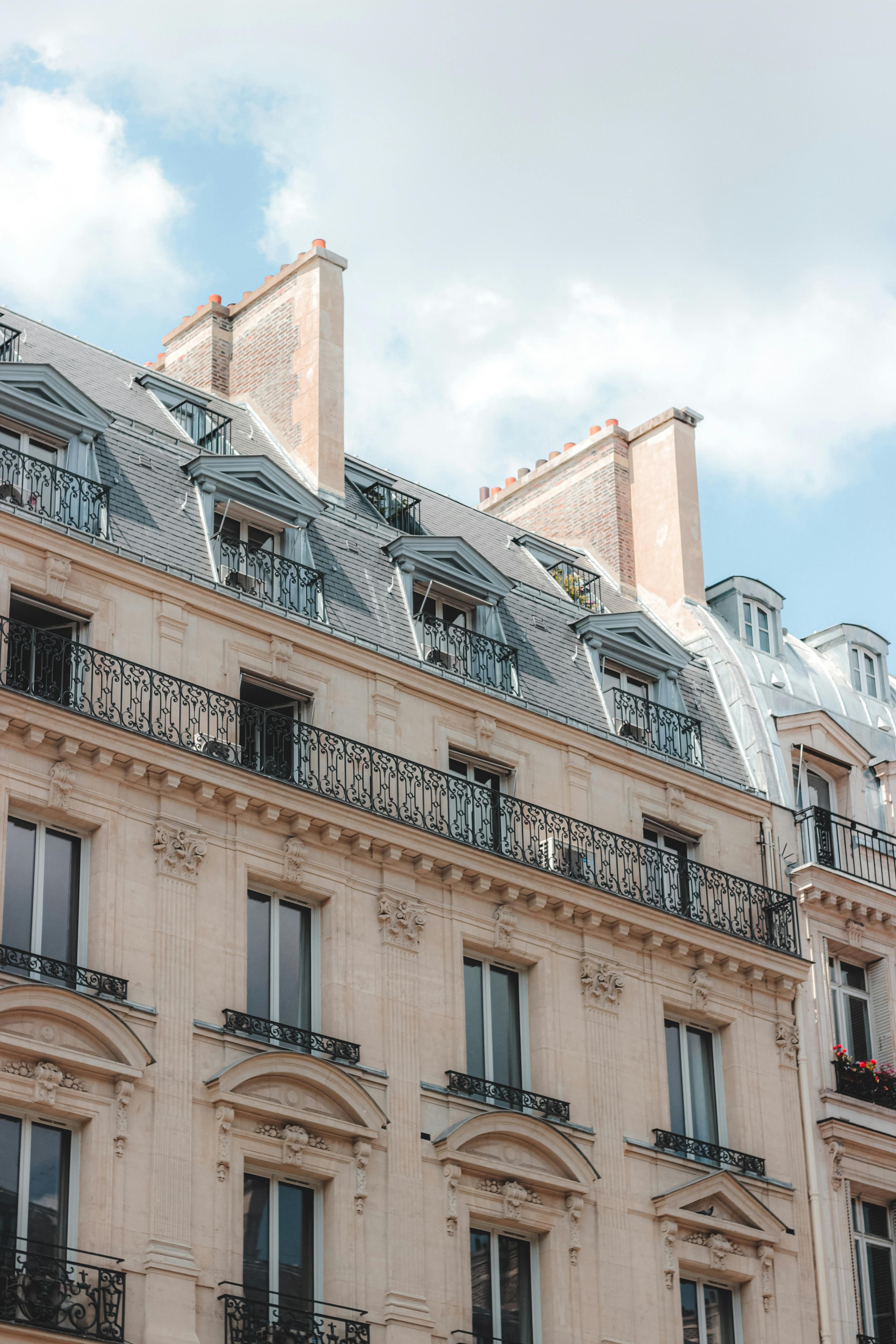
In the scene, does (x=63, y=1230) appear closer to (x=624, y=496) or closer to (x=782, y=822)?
(x=782, y=822)

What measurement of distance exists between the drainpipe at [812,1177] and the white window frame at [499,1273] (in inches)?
144

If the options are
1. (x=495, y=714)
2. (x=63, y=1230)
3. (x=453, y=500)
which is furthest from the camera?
(x=453, y=500)

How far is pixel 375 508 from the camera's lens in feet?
89.2

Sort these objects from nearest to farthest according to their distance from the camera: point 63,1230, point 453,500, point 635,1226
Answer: point 63,1230 → point 635,1226 → point 453,500

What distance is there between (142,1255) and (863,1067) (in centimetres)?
986

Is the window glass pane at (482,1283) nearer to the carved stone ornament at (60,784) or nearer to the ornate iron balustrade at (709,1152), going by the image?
the ornate iron balustrade at (709,1152)

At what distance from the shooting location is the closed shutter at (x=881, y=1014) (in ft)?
86.5

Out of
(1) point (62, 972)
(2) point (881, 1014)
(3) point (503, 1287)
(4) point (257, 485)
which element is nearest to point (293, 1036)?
(1) point (62, 972)

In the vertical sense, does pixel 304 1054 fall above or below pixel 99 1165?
above

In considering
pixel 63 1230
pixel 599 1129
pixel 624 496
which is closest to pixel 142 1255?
pixel 63 1230

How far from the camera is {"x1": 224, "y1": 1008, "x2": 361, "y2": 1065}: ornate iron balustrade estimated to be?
2042cm

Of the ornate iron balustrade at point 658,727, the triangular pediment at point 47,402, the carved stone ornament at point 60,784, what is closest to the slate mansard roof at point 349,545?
the ornate iron balustrade at point 658,727

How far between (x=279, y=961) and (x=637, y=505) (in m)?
11.6

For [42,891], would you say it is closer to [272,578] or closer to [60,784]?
[60,784]
